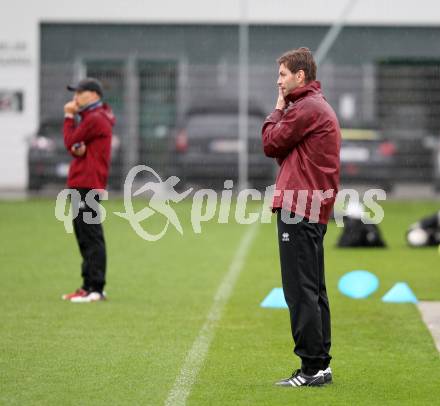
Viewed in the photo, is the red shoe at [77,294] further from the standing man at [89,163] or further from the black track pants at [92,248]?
the black track pants at [92,248]

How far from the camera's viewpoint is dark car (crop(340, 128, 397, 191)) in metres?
24.5

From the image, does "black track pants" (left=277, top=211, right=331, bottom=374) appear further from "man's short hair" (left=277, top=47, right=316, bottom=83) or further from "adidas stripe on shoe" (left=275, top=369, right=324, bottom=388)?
"man's short hair" (left=277, top=47, right=316, bottom=83)

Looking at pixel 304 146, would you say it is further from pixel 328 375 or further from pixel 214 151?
pixel 214 151

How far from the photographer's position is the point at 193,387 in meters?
7.32

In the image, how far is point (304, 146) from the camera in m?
7.23

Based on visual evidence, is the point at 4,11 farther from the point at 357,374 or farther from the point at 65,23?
the point at 357,374

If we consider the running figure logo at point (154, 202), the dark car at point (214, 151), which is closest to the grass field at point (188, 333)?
the running figure logo at point (154, 202)

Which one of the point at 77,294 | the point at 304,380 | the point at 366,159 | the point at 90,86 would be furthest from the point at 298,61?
the point at 366,159

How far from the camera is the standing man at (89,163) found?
10.7 meters

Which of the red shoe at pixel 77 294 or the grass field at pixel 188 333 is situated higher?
the red shoe at pixel 77 294

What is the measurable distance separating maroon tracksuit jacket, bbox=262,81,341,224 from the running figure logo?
32.4ft

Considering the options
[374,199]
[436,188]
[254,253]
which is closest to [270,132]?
[254,253]

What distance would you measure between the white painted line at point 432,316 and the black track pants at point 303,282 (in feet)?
5.39

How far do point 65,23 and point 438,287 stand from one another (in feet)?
71.9
